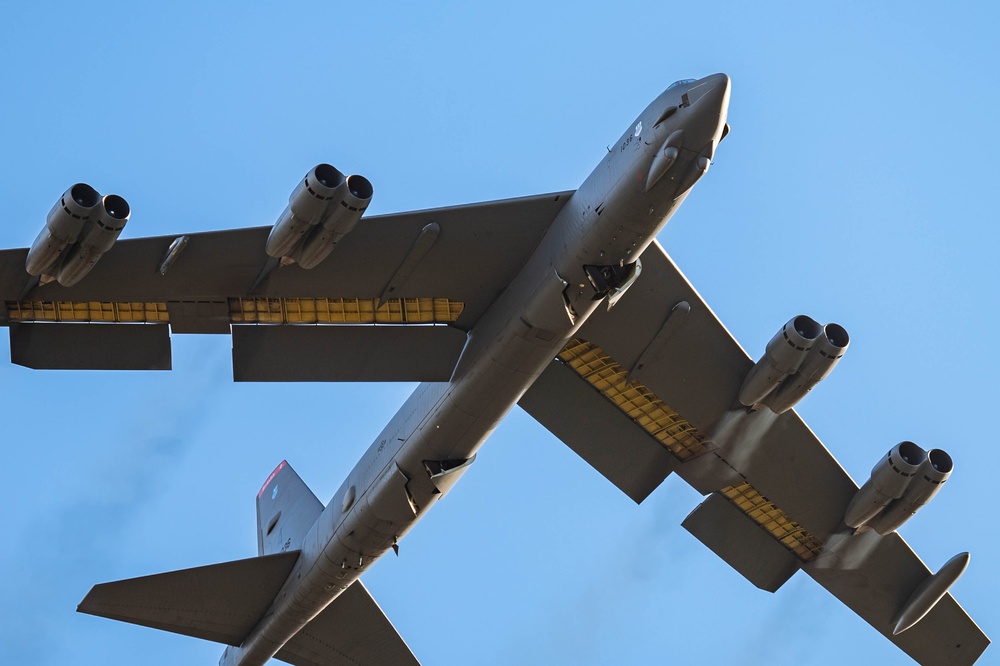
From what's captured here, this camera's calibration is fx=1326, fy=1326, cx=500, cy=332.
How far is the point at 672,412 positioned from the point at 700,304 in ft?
8.53

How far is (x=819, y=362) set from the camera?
23172 mm

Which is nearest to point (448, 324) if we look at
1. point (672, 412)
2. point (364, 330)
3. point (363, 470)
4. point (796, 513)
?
point (364, 330)

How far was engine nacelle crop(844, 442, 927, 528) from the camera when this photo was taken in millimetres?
24984

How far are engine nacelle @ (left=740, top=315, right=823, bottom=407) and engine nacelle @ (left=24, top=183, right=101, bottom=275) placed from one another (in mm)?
11686

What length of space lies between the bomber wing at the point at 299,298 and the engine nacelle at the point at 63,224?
3.47ft

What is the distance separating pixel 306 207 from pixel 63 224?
356cm

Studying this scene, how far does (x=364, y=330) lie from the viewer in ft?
77.7

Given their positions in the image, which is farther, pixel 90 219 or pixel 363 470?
pixel 363 470

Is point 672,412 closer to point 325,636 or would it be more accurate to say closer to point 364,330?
point 364,330

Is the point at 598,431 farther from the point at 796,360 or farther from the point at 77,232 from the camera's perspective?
the point at 77,232

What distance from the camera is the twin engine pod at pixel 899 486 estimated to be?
25.0 m

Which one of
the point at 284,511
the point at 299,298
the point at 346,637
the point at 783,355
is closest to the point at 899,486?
the point at 783,355

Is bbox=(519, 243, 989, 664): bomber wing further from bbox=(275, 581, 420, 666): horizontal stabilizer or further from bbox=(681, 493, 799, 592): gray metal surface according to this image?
bbox=(275, 581, 420, 666): horizontal stabilizer

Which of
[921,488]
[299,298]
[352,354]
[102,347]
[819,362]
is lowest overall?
[921,488]
